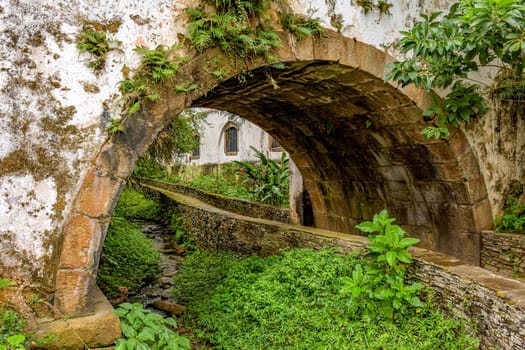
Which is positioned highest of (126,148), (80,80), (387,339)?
(80,80)

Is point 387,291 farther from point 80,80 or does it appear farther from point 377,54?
point 80,80

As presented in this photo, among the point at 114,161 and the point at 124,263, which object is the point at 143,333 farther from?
the point at 124,263

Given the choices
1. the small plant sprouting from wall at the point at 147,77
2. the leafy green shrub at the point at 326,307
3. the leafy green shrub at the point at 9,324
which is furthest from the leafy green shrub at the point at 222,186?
the leafy green shrub at the point at 9,324

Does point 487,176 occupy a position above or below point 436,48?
below

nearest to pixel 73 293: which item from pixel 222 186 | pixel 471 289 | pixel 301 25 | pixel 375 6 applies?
pixel 471 289

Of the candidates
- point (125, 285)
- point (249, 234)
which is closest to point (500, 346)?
point (249, 234)

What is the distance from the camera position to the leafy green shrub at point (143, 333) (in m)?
3.00

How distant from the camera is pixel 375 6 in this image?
4684 mm

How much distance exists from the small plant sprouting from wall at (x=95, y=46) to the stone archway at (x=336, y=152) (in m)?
0.49

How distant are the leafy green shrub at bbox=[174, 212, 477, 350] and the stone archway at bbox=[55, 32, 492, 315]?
1.75m

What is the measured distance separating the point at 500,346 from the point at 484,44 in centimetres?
252

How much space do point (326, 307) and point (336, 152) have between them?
3.29m

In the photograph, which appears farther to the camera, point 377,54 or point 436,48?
point 377,54

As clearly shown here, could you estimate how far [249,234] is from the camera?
23.6 feet
